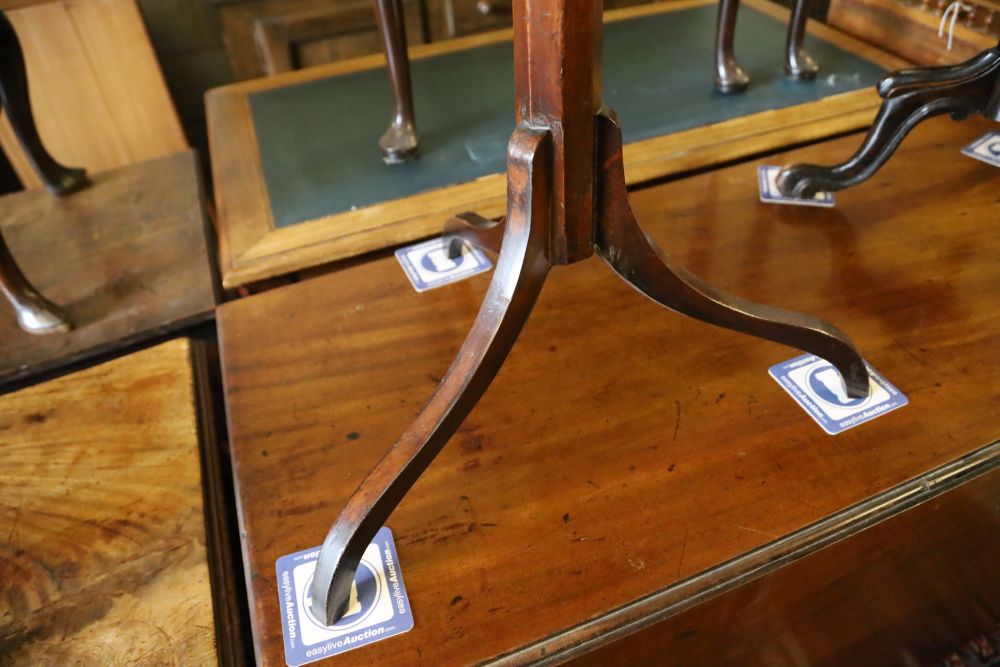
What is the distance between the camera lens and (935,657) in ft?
2.75

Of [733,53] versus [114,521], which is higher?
[733,53]

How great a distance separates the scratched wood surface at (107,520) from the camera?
56 centimetres

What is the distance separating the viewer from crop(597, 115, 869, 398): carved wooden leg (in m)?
0.50

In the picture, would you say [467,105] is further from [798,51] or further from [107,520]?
[107,520]

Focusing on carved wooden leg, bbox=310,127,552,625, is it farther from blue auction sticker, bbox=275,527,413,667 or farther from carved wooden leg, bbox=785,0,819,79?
carved wooden leg, bbox=785,0,819,79

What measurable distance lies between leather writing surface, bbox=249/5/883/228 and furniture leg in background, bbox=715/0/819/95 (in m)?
0.02

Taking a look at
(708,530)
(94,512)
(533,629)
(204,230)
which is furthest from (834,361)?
(204,230)

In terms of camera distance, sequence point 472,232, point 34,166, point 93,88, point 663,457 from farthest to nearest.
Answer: point 93,88
point 34,166
point 472,232
point 663,457

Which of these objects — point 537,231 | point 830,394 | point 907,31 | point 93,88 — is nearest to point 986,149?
point 907,31

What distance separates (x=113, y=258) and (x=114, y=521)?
46cm

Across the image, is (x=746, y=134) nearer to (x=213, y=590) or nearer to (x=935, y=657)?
(x=935, y=657)

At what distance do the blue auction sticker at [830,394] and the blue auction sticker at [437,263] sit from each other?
13.8 inches

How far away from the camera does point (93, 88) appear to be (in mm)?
1401

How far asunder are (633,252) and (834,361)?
23 cm
